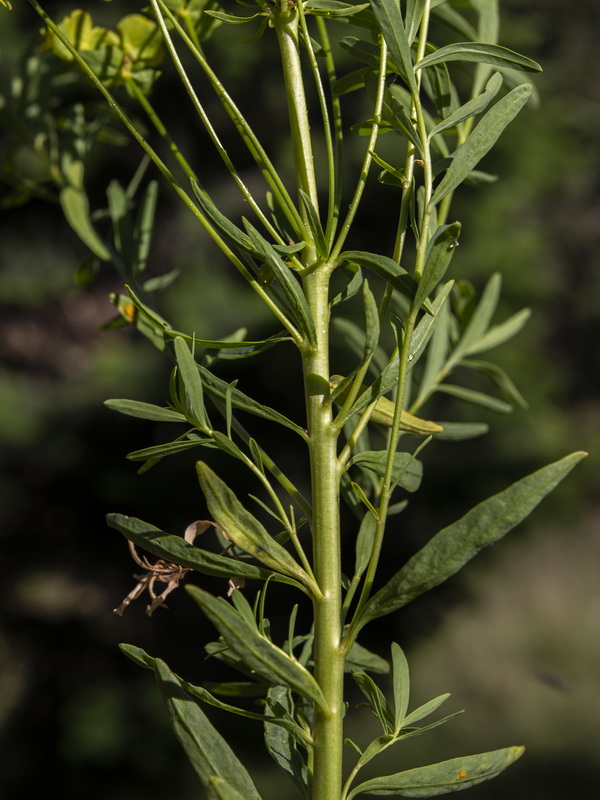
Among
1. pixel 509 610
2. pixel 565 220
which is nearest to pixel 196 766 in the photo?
pixel 509 610

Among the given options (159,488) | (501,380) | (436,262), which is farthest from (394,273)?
(159,488)

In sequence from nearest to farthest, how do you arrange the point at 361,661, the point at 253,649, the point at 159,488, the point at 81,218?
1. the point at 253,649
2. the point at 361,661
3. the point at 81,218
4. the point at 159,488

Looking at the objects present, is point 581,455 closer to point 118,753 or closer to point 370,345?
point 370,345

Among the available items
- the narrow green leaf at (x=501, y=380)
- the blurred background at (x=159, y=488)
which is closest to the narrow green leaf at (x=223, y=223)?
the narrow green leaf at (x=501, y=380)

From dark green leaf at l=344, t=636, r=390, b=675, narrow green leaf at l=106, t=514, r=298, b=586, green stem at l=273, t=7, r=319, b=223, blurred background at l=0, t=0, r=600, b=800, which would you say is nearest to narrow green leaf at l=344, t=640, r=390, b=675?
dark green leaf at l=344, t=636, r=390, b=675

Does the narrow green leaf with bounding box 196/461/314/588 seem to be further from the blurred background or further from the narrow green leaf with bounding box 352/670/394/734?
the blurred background

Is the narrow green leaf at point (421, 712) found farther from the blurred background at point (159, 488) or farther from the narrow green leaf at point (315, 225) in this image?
the blurred background at point (159, 488)

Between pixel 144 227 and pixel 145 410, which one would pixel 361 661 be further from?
pixel 144 227
